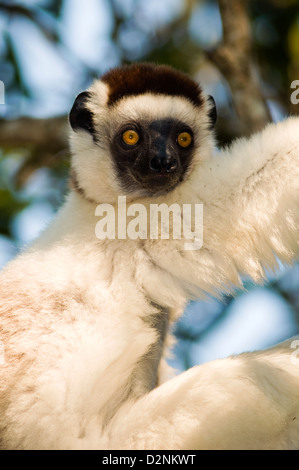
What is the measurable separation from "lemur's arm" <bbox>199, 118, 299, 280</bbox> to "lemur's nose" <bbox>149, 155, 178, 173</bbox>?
0.61 m

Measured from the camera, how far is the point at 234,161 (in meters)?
3.30

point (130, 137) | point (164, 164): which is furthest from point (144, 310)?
point (130, 137)

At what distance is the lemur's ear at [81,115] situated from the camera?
4.31 metres

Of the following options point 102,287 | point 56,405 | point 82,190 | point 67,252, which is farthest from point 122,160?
point 56,405

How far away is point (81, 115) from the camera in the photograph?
436cm

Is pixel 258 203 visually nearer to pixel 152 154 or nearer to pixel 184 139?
pixel 152 154

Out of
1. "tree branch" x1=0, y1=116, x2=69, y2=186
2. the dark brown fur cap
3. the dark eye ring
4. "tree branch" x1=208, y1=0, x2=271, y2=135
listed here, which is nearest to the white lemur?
the dark eye ring

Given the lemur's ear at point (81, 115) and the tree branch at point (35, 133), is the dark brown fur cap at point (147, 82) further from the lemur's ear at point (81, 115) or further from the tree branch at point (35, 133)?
the tree branch at point (35, 133)

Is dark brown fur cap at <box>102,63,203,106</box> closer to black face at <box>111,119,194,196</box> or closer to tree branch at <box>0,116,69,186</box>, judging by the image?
black face at <box>111,119,194,196</box>

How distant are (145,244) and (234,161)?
722 mm

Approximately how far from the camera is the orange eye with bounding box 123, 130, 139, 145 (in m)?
4.26

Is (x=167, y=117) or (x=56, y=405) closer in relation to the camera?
(x=56, y=405)

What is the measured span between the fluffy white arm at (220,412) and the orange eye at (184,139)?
76.3 inches

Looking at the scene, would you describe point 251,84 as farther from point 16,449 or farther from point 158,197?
point 16,449
